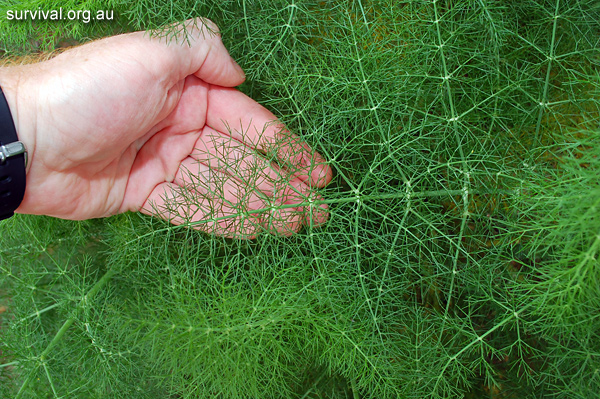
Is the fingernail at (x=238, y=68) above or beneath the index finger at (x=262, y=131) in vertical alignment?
above

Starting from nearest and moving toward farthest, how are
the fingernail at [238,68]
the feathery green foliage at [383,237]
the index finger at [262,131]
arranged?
the feathery green foliage at [383,237]
the index finger at [262,131]
the fingernail at [238,68]

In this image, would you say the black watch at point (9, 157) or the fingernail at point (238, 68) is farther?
the fingernail at point (238, 68)

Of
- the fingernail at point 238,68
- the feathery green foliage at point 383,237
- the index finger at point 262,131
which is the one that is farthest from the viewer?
the fingernail at point 238,68

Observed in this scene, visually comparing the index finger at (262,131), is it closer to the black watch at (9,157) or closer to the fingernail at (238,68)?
the fingernail at (238,68)

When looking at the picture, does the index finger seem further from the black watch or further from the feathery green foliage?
the black watch

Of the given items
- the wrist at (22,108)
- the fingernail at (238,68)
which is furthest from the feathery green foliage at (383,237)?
the wrist at (22,108)

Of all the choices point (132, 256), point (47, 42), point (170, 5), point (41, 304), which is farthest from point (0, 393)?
point (170, 5)
